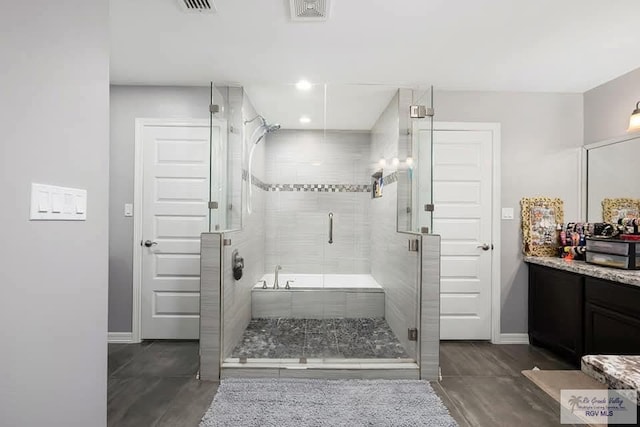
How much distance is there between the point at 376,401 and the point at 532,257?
2082 millimetres

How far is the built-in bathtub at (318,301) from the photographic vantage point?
321cm

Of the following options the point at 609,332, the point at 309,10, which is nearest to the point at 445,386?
the point at 609,332

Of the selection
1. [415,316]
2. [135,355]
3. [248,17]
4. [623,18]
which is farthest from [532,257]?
[135,355]

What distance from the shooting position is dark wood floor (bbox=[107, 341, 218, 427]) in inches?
74.9

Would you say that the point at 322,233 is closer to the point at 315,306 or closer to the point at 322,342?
the point at 315,306

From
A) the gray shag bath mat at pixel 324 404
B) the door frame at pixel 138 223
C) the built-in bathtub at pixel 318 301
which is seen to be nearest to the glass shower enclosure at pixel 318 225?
the built-in bathtub at pixel 318 301

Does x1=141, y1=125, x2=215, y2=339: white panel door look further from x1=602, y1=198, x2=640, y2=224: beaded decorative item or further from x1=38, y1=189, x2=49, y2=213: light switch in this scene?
x1=602, y1=198, x2=640, y2=224: beaded decorative item

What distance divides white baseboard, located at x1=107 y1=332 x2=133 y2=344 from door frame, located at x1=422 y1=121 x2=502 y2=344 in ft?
11.5

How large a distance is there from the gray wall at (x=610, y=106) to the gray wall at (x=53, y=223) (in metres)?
3.77

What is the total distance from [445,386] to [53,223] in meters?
2.50

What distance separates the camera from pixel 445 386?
227 centimetres

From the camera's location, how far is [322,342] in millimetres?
2713

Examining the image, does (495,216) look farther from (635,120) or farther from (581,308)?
(635,120)

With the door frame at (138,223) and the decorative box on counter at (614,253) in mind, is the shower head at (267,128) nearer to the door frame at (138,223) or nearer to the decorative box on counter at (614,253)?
the door frame at (138,223)
